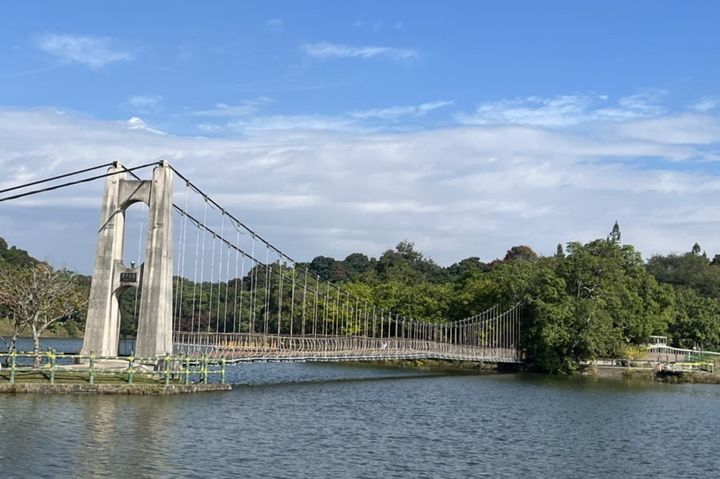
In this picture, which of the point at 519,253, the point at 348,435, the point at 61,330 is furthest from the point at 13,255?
the point at 348,435

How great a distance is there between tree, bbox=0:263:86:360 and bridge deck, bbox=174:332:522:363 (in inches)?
238

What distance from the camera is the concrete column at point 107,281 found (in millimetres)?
38938

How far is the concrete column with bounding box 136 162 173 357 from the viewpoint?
3816 centimetres

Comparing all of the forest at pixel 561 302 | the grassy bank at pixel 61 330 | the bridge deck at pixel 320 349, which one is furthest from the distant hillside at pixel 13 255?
the bridge deck at pixel 320 349

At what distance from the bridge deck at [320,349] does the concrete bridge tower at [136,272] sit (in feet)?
8.34

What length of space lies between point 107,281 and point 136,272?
1373 millimetres

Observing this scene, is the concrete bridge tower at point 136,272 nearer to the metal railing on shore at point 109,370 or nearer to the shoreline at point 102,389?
the metal railing on shore at point 109,370

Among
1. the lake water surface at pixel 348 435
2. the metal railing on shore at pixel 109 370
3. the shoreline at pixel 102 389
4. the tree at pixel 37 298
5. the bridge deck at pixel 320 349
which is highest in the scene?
the tree at pixel 37 298

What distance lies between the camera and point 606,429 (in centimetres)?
3662

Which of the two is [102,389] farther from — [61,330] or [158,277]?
[61,330]

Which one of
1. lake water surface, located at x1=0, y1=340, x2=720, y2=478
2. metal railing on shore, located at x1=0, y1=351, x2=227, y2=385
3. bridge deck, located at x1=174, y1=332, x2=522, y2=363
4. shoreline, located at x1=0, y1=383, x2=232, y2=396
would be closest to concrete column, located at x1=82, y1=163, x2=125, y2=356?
metal railing on shore, located at x1=0, y1=351, x2=227, y2=385

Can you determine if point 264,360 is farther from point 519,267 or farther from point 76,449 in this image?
point 519,267

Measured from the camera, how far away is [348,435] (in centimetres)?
3028

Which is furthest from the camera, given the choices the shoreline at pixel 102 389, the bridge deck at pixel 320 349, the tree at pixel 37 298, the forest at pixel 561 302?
the forest at pixel 561 302
